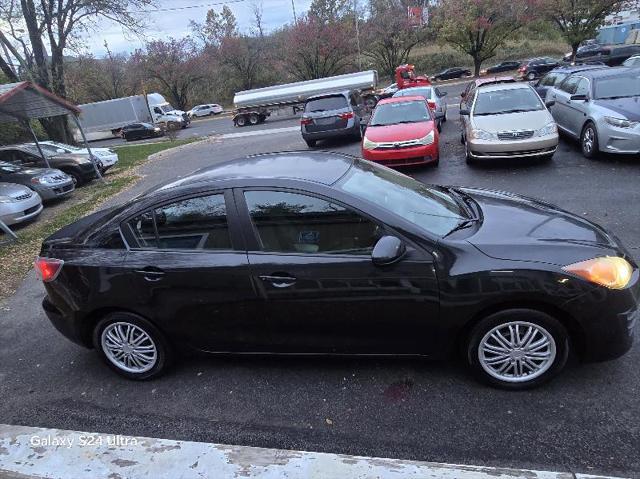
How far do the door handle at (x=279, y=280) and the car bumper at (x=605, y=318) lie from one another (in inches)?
67.4

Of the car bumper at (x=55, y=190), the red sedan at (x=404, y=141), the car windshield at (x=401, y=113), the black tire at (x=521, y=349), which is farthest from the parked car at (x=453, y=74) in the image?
the black tire at (x=521, y=349)

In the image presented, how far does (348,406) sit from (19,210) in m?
8.92

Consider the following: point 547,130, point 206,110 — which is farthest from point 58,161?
point 206,110

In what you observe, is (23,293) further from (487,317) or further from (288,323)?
(487,317)

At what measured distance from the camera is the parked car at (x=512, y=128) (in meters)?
8.54

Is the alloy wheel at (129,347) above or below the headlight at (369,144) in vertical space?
below

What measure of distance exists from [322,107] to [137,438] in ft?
43.8

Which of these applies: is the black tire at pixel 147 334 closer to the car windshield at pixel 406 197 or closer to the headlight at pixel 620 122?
the car windshield at pixel 406 197

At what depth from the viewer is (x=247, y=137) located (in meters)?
21.9

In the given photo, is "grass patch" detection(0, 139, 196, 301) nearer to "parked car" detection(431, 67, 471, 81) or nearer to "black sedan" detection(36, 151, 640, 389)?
"black sedan" detection(36, 151, 640, 389)

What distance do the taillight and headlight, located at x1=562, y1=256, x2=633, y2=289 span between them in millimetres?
3609

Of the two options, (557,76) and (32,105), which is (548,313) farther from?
(32,105)

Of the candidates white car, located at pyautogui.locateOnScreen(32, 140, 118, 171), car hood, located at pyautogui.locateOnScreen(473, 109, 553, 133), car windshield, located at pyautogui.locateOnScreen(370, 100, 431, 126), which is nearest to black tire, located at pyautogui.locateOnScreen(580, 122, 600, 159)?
car hood, located at pyautogui.locateOnScreen(473, 109, 553, 133)

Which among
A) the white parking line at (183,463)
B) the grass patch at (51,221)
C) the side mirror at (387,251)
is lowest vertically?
the grass patch at (51,221)
